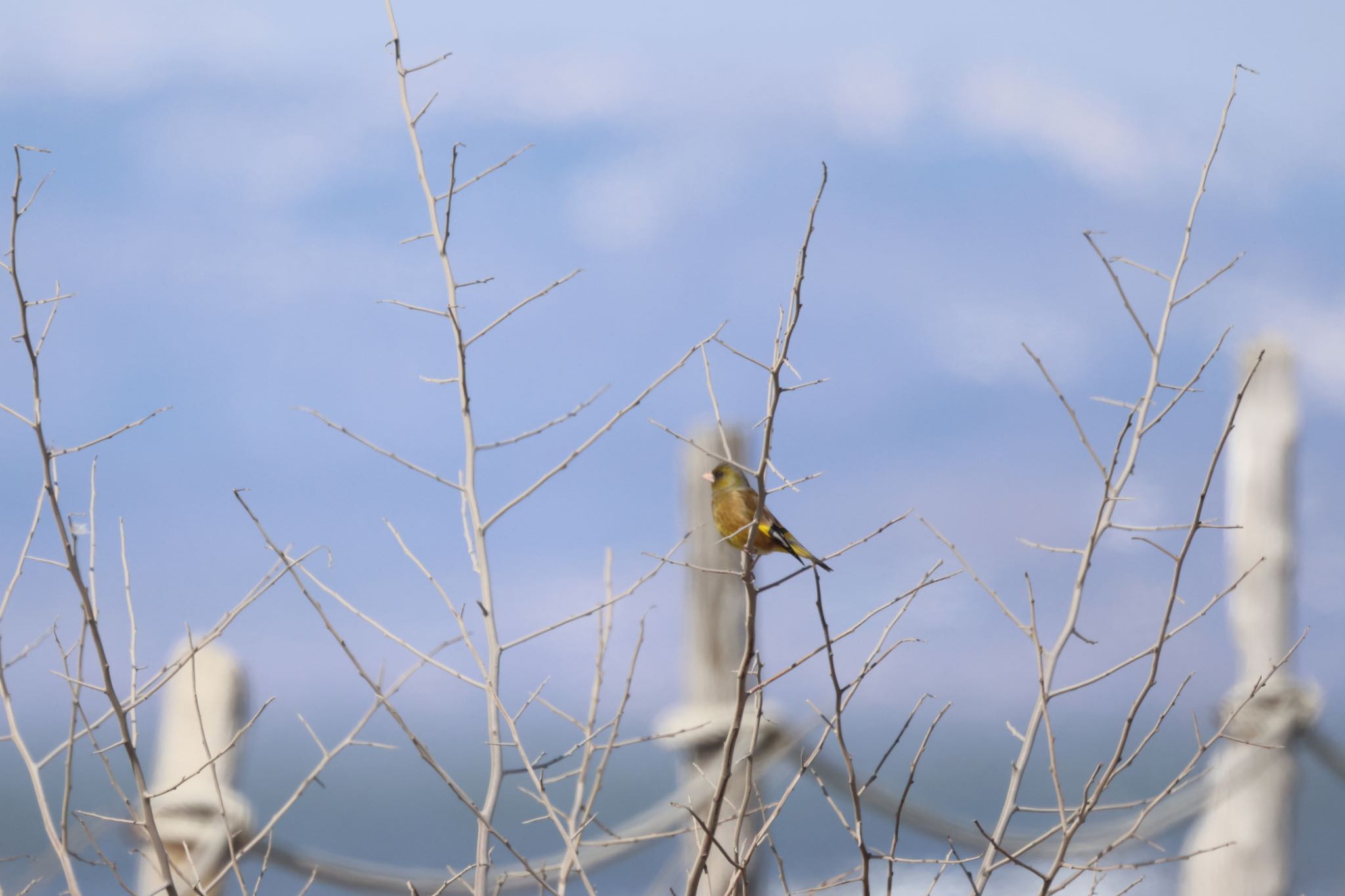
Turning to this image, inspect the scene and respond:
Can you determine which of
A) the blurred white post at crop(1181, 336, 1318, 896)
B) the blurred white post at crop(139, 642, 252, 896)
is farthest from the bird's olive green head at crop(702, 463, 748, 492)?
the blurred white post at crop(1181, 336, 1318, 896)

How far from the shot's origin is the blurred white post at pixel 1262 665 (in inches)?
138

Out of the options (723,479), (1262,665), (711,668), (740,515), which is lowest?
(711,668)

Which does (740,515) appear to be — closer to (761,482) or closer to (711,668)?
(711,668)

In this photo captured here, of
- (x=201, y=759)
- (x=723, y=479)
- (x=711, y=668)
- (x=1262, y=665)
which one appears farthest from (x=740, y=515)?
(x=1262, y=665)

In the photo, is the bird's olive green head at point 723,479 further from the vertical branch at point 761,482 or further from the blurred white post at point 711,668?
the vertical branch at point 761,482

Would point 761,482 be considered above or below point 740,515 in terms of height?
below

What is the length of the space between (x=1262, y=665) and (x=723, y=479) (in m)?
1.75

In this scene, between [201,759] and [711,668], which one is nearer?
[201,759]

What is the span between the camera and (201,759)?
8.68 feet

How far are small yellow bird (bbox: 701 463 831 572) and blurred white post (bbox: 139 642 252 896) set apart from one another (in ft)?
3.59

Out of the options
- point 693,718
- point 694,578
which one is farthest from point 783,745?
point 694,578

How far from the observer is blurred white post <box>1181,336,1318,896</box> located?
3.51 m

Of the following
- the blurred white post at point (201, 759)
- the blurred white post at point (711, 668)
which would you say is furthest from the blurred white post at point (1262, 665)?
the blurred white post at point (201, 759)

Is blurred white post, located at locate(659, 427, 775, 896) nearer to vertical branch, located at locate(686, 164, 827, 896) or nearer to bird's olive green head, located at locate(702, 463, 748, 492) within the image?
bird's olive green head, located at locate(702, 463, 748, 492)
